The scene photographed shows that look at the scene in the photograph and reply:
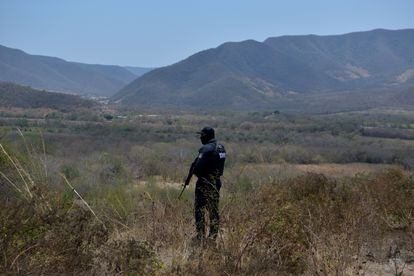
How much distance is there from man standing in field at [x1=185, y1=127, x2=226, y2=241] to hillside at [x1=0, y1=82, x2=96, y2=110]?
50.5 meters

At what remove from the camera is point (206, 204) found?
6.63 metres

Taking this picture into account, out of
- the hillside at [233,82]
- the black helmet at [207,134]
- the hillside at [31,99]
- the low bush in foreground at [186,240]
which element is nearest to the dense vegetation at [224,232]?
the low bush in foreground at [186,240]

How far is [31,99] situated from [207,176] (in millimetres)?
61425

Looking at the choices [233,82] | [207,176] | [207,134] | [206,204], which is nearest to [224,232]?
[206,204]

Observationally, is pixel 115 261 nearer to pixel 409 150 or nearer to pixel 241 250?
pixel 241 250

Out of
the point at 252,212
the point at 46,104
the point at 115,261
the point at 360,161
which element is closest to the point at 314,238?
the point at 252,212

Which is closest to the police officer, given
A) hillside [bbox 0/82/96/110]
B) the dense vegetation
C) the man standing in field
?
the man standing in field

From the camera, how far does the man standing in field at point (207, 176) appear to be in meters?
6.52

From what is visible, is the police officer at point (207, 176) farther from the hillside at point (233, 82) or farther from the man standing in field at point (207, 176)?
the hillside at point (233, 82)

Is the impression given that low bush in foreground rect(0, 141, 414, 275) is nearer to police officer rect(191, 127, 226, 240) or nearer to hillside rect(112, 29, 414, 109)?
police officer rect(191, 127, 226, 240)

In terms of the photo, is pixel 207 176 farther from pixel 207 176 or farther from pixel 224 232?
pixel 224 232

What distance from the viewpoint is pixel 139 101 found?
152 m

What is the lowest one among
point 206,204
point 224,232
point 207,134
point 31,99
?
point 31,99

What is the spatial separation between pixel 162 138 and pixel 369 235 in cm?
3684
